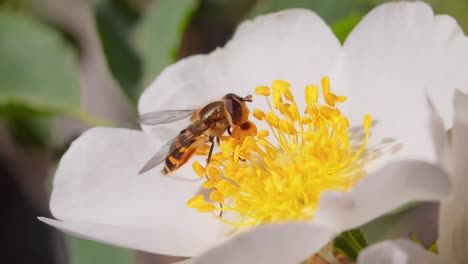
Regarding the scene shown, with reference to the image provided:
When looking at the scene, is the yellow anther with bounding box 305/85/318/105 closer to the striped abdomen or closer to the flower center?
the flower center

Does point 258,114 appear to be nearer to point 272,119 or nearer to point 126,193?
point 272,119

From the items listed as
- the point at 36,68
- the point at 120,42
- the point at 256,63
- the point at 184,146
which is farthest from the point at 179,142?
the point at 36,68

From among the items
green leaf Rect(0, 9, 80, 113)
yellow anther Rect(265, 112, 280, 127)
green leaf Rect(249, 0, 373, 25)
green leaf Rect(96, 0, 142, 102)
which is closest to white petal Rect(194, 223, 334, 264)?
yellow anther Rect(265, 112, 280, 127)

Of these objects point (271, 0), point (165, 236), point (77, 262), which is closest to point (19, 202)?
point (77, 262)

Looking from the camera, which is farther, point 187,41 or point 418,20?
point 187,41

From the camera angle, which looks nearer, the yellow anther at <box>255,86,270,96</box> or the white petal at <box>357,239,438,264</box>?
the white petal at <box>357,239,438,264</box>

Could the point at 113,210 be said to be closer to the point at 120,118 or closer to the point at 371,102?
the point at 371,102

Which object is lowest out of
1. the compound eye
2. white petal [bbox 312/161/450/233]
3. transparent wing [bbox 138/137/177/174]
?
white petal [bbox 312/161/450/233]
